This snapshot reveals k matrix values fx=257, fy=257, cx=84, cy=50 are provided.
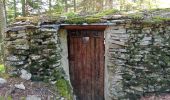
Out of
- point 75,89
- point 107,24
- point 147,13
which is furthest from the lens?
point 75,89

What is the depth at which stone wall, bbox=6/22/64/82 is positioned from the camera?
6301 millimetres

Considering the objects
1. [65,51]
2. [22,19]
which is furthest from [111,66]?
[22,19]

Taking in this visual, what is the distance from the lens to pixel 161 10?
7.24 meters

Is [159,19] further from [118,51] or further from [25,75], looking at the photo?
[25,75]

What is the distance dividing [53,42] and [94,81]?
1.75 metres

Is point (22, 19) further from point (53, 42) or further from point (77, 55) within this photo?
point (77, 55)

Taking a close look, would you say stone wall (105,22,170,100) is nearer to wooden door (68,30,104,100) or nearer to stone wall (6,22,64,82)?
wooden door (68,30,104,100)

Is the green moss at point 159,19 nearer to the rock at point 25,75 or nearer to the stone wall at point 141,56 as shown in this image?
the stone wall at point 141,56

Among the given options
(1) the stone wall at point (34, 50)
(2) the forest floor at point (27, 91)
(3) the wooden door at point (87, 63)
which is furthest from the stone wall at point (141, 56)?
(2) the forest floor at point (27, 91)

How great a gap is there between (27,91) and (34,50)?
108 cm

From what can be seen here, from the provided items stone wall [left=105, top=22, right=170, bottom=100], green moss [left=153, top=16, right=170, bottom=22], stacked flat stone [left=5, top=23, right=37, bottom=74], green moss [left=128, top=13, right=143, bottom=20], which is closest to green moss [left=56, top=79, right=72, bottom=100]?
stacked flat stone [left=5, top=23, right=37, bottom=74]

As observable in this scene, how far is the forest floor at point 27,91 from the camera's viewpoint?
18.1 feet

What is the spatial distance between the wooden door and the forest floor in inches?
51.7

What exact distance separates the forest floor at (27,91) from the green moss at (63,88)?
18 cm
